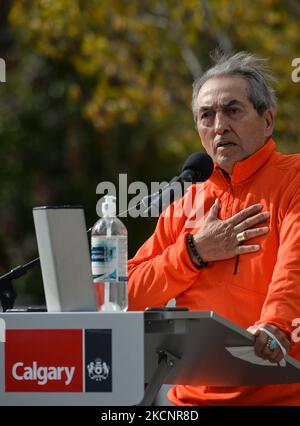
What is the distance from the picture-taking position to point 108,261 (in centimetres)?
416

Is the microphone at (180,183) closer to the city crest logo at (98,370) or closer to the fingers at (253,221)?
the fingers at (253,221)

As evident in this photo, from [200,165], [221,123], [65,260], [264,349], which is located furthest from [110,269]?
[221,123]

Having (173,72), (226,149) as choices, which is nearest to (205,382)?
(226,149)

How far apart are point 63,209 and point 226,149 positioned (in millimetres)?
1000

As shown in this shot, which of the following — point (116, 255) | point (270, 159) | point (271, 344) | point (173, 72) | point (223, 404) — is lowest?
point (223, 404)

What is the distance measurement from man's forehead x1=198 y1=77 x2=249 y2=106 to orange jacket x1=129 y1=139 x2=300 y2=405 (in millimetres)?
217

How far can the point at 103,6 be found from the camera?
17703 mm

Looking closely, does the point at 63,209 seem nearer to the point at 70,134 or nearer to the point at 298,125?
the point at 298,125

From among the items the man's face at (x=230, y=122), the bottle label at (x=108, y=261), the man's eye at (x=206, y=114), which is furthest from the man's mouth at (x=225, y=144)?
the bottle label at (x=108, y=261)

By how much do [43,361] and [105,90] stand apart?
15383 millimetres

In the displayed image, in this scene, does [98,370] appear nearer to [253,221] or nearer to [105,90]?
[253,221]

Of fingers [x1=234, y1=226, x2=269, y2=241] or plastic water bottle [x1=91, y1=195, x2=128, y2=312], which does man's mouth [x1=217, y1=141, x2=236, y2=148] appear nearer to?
fingers [x1=234, y1=226, x2=269, y2=241]

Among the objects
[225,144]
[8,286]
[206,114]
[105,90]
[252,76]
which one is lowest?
[8,286]

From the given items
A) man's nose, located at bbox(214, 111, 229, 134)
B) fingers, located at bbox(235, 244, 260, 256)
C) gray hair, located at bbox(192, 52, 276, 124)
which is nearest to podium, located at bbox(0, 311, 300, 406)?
fingers, located at bbox(235, 244, 260, 256)
